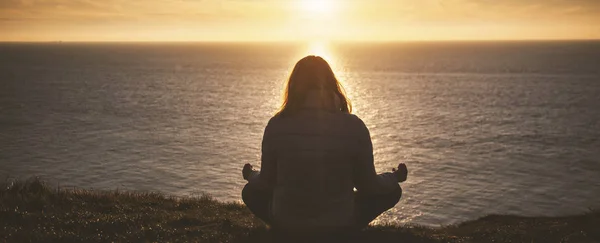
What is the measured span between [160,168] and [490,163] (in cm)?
2283

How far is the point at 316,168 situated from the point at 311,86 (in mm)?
824

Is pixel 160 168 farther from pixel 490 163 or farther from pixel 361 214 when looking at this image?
pixel 361 214

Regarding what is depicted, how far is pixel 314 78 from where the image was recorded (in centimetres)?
518

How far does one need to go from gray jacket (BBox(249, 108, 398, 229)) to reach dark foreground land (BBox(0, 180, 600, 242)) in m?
0.50

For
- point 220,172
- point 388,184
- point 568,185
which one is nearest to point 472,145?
point 568,185

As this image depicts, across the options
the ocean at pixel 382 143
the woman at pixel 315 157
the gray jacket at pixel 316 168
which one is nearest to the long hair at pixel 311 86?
the woman at pixel 315 157

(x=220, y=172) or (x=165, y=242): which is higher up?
(x=165, y=242)

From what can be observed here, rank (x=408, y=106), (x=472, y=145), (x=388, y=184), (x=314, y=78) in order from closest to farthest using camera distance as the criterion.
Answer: (x=314, y=78)
(x=388, y=184)
(x=472, y=145)
(x=408, y=106)

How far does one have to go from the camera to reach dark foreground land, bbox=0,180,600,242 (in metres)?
7.21

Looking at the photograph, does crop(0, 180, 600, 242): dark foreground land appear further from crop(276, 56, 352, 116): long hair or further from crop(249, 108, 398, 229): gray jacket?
crop(276, 56, 352, 116): long hair

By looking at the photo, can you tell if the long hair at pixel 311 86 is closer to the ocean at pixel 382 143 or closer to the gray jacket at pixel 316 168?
the gray jacket at pixel 316 168

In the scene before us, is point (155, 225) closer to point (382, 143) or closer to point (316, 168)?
point (316, 168)

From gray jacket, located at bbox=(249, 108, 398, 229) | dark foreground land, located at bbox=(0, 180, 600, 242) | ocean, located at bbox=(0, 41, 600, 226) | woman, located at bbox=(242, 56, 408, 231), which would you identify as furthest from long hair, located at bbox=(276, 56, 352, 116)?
ocean, located at bbox=(0, 41, 600, 226)

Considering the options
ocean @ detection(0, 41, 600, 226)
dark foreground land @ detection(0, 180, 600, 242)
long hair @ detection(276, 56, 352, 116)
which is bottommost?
ocean @ detection(0, 41, 600, 226)
